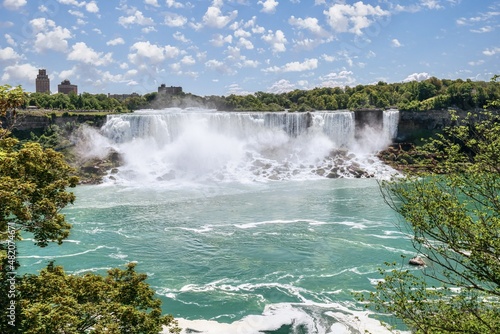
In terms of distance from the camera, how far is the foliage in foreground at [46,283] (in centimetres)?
812

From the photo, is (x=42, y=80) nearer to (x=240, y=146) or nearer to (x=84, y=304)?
(x=240, y=146)

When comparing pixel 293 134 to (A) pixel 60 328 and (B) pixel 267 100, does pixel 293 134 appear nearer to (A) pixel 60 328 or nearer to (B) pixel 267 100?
(B) pixel 267 100

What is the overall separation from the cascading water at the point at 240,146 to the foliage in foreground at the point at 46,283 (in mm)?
33552

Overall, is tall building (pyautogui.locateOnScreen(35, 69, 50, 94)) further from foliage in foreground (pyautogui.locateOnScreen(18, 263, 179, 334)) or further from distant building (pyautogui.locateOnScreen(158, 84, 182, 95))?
foliage in foreground (pyautogui.locateOnScreen(18, 263, 179, 334))

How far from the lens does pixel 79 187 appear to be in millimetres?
40406

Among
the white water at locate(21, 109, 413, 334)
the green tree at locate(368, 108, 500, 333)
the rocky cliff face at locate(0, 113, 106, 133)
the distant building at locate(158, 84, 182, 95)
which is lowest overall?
the white water at locate(21, 109, 413, 334)

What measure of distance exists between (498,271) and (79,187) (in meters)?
38.5

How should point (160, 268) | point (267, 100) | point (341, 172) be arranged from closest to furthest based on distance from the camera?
1. point (160, 268)
2. point (341, 172)
3. point (267, 100)

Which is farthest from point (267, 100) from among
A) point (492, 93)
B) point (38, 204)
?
point (38, 204)

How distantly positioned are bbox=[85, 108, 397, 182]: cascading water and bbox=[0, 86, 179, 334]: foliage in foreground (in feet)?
110

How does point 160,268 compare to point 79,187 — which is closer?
point 160,268

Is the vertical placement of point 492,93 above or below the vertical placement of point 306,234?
above

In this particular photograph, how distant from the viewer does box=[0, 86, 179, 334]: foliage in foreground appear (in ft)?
26.7

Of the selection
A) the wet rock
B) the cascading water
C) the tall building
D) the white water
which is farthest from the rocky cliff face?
the tall building
